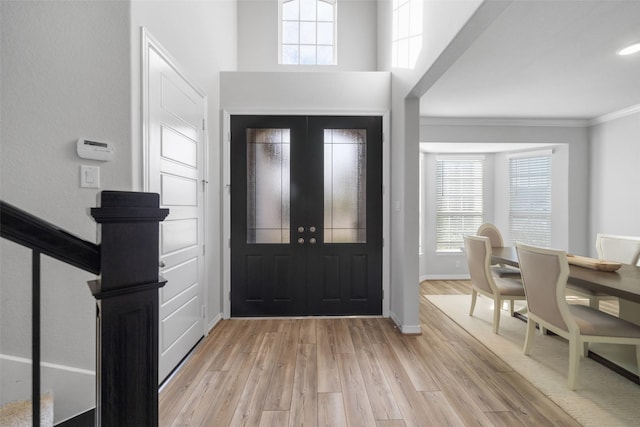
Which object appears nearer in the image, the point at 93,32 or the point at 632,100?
the point at 93,32

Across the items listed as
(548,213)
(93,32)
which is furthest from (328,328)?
(548,213)

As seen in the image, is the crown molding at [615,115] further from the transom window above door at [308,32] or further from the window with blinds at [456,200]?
the transom window above door at [308,32]

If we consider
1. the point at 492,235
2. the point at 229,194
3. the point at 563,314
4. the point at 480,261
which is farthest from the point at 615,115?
the point at 229,194

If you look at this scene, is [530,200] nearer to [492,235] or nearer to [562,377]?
[492,235]

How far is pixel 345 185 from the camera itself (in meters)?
3.45

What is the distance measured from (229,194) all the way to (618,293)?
336cm

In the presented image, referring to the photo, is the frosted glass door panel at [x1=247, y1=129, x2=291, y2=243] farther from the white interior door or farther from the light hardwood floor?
the light hardwood floor

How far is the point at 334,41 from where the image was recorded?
14.4ft

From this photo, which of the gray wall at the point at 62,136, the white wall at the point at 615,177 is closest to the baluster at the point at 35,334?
A: the gray wall at the point at 62,136

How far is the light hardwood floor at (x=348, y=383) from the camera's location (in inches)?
70.7

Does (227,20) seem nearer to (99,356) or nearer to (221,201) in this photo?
(221,201)

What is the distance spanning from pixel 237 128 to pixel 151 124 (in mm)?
1489

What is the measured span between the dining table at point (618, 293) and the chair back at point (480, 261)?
0.77 ft

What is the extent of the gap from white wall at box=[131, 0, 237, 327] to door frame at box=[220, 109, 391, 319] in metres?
0.07
